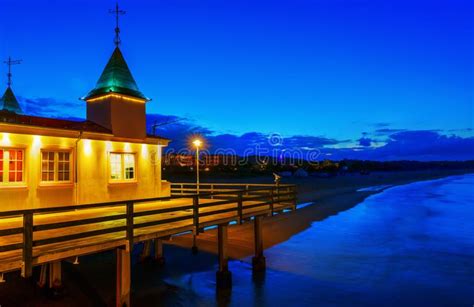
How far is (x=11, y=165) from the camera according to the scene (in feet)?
37.0

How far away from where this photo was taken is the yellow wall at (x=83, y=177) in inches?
449

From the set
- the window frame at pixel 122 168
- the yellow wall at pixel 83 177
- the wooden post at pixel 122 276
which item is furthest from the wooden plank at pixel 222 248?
the window frame at pixel 122 168

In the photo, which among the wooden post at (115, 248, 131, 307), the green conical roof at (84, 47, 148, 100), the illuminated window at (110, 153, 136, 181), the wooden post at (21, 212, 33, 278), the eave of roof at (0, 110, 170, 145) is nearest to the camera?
the wooden post at (21, 212, 33, 278)

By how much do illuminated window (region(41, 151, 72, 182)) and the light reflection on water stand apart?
4909 mm

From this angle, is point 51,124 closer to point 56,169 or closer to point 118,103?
point 56,169

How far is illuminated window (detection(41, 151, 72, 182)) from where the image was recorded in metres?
12.1

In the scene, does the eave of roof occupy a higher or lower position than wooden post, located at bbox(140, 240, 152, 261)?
higher

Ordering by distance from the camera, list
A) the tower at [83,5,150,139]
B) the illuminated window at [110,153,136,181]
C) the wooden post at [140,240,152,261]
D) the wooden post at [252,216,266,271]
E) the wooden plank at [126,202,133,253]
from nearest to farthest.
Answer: the wooden plank at [126,202,133,253], the wooden post at [252,216,266,271], the illuminated window at [110,153,136,181], the tower at [83,5,150,139], the wooden post at [140,240,152,261]

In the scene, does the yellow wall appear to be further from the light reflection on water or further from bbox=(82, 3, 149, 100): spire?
the light reflection on water

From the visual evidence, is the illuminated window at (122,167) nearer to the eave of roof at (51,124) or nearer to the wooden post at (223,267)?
the eave of roof at (51,124)

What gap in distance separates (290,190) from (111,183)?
25.4 ft

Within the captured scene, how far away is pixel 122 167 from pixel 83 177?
1.88 metres

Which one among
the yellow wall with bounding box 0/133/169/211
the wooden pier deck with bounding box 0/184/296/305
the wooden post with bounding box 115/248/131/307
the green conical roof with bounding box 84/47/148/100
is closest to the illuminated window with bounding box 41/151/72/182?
the yellow wall with bounding box 0/133/169/211

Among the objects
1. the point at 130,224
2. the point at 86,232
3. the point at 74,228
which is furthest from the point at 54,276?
the point at 130,224
